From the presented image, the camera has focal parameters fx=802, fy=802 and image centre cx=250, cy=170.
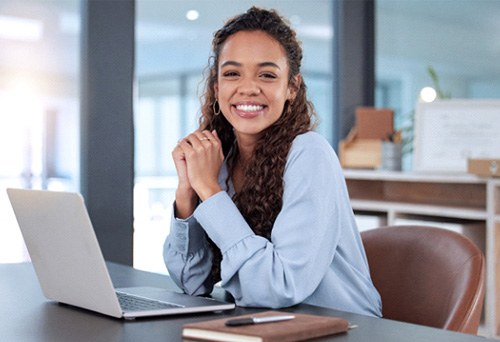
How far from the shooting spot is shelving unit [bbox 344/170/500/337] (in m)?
3.32

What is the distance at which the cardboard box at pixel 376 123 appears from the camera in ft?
13.3

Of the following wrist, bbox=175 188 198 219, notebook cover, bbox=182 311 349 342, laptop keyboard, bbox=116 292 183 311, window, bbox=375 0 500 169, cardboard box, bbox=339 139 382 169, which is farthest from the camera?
window, bbox=375 0 500 169

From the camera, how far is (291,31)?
6.07 feet

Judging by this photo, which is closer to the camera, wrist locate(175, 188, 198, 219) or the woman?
the woman

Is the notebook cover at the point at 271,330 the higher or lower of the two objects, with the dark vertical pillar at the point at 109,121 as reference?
lower

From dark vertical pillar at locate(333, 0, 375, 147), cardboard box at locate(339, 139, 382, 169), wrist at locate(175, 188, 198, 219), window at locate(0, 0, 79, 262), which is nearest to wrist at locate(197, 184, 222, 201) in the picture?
wrist at locate(175, 188, 198, 219)

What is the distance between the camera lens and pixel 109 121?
3355mm

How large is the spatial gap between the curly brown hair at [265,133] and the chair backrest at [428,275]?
1.18ft

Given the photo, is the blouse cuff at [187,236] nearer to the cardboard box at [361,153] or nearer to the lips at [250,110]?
the lips at [250,110]

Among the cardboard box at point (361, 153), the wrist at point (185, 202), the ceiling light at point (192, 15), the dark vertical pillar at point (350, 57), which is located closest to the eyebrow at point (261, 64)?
the wrist at point (185, 202)

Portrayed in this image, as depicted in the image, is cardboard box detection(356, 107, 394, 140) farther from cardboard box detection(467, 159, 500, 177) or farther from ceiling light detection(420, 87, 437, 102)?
cardboard box detection(467, 159, 500, 177)

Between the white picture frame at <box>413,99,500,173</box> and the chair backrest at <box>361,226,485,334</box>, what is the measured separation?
6.02 ft

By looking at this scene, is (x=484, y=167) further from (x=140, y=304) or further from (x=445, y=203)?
(x=140, y=304)

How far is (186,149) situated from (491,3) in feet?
9.94
